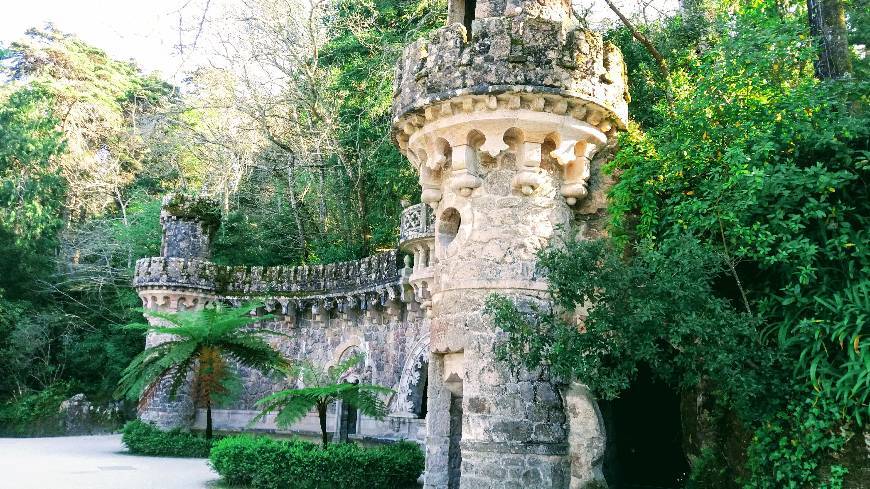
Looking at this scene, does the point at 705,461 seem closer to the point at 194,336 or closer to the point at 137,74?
the point at 194,336

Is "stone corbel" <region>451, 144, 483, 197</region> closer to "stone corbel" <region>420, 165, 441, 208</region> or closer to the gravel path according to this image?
"stone corbel" <region>420, 165, 441, 208</region>

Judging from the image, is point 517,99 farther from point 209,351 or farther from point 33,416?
point 33,416

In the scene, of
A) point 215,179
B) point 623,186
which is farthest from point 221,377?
point 623,186

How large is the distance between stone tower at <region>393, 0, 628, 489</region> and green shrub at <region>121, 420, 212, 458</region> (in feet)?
42.1

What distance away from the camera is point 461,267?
314 inches

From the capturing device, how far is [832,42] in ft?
29.6

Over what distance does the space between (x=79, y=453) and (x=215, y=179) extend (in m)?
8.91

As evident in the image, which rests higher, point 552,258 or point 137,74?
point 137,74

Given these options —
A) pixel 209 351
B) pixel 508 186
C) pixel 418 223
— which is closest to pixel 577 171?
pixel 508 186

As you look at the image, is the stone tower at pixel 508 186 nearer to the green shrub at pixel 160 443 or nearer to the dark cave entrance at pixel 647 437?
the dark cave entrance at pixel 647 437

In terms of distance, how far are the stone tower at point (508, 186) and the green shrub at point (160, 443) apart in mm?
12824

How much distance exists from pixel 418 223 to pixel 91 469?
28.3 ft

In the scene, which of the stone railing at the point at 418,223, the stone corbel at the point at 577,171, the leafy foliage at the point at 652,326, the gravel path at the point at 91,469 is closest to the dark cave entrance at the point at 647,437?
the stone corbel at the point at 577,171

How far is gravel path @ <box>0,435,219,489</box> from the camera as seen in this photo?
12.9 meters
